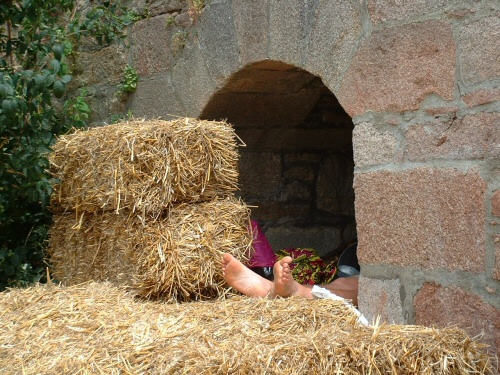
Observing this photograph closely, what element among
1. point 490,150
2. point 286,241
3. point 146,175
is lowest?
point 286,241

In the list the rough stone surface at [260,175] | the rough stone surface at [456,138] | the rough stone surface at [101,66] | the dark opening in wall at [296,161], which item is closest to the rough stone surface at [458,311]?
the rough stone surface at [456,138]

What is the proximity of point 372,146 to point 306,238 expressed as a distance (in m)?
1.78

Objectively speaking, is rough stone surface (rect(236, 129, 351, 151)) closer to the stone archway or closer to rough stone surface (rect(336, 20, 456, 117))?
the stone archway

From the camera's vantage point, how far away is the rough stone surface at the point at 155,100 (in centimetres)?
419

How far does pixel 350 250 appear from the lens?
3949 millimetres

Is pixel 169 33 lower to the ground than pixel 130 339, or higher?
higher

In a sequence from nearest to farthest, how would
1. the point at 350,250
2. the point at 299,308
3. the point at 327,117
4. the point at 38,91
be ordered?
the point at 299,308 < the point at 38,91 < the point at 350,250 < the point at 327,117

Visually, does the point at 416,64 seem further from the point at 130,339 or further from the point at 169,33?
Result: the point at 169,33

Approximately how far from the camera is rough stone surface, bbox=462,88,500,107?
8.20 feet

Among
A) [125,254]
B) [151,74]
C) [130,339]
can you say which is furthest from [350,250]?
[130,339]

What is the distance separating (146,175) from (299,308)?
98 centimetres

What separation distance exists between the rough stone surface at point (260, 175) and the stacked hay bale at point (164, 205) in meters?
0.92

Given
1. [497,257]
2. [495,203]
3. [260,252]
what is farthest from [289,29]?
[497,257]

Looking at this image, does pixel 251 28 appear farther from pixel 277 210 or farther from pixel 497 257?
pixel 497 257
